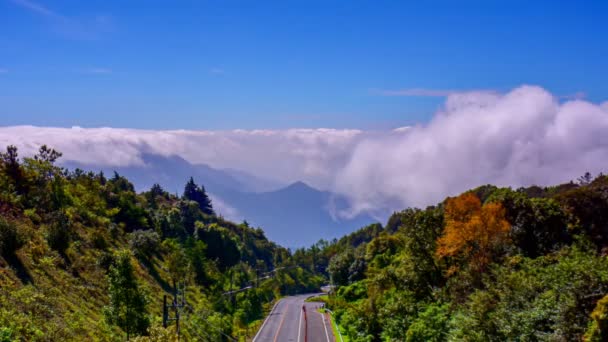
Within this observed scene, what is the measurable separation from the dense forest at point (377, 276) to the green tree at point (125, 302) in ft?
0.25

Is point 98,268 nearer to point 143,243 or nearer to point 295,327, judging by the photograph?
point 143,243

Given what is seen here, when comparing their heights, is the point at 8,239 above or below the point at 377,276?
above

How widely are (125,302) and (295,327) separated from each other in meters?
37.7

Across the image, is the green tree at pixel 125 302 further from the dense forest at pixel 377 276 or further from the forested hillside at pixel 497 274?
the forested hillside at pixel 497 274

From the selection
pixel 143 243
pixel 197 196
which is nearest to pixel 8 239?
pixel 143 243

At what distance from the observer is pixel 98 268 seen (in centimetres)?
4509

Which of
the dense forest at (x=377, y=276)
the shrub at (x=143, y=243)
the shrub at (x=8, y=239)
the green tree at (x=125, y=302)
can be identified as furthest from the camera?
the shrub at (x=143, y=243)

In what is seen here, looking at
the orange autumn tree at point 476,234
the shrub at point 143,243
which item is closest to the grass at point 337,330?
the orange autumn tree at point 476,234

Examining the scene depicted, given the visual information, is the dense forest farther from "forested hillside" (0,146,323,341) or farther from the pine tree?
the pine tree

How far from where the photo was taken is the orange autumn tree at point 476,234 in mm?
40375

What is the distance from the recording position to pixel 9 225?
36.1 m

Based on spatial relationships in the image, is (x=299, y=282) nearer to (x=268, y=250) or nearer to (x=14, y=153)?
(x=268, y=250)

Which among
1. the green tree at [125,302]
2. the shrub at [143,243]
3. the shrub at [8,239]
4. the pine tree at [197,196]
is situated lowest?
the green tree at [125,302]

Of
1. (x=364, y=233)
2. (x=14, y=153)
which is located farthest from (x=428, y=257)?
(x=364, y=233)
